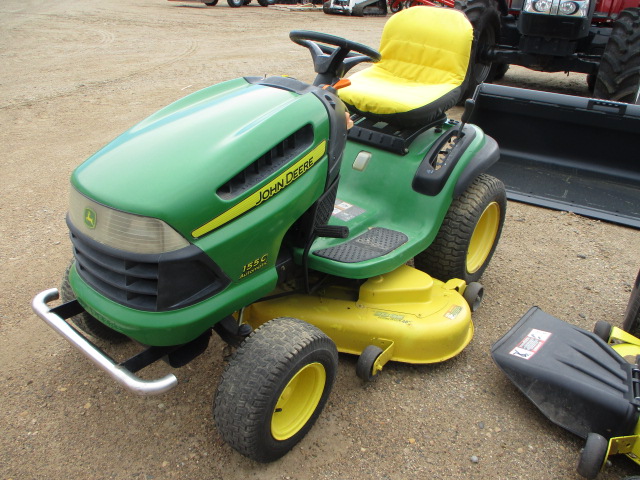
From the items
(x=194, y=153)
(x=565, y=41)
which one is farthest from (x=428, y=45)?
(x=565, y=41)

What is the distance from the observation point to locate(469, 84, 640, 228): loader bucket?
3.86 meters

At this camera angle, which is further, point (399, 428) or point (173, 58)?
point (173, 58)

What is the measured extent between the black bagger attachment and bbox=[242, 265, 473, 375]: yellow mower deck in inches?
8.9

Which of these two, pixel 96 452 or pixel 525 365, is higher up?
pixel 525 365

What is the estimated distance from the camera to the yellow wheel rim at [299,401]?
6.55 ft

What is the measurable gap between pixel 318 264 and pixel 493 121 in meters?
2.62

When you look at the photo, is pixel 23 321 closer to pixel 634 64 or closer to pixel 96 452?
pixel 96 452

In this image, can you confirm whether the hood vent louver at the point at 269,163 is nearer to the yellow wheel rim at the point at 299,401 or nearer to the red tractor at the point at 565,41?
the yellow wheel rim at the point at 299,401

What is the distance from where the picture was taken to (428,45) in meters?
3.07

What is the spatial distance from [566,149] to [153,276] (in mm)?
3384

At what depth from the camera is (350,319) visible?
2.35m

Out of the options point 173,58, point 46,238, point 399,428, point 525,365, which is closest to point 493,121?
point 525,365

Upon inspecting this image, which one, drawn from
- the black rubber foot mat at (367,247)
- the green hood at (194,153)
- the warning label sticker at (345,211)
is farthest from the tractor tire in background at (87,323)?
the warning label sticker at (345,211)

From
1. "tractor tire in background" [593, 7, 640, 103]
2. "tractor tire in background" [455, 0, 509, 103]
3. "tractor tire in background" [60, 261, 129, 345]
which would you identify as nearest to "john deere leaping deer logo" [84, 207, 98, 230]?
"tractor tire in background" [60, 261, 129, 345]
